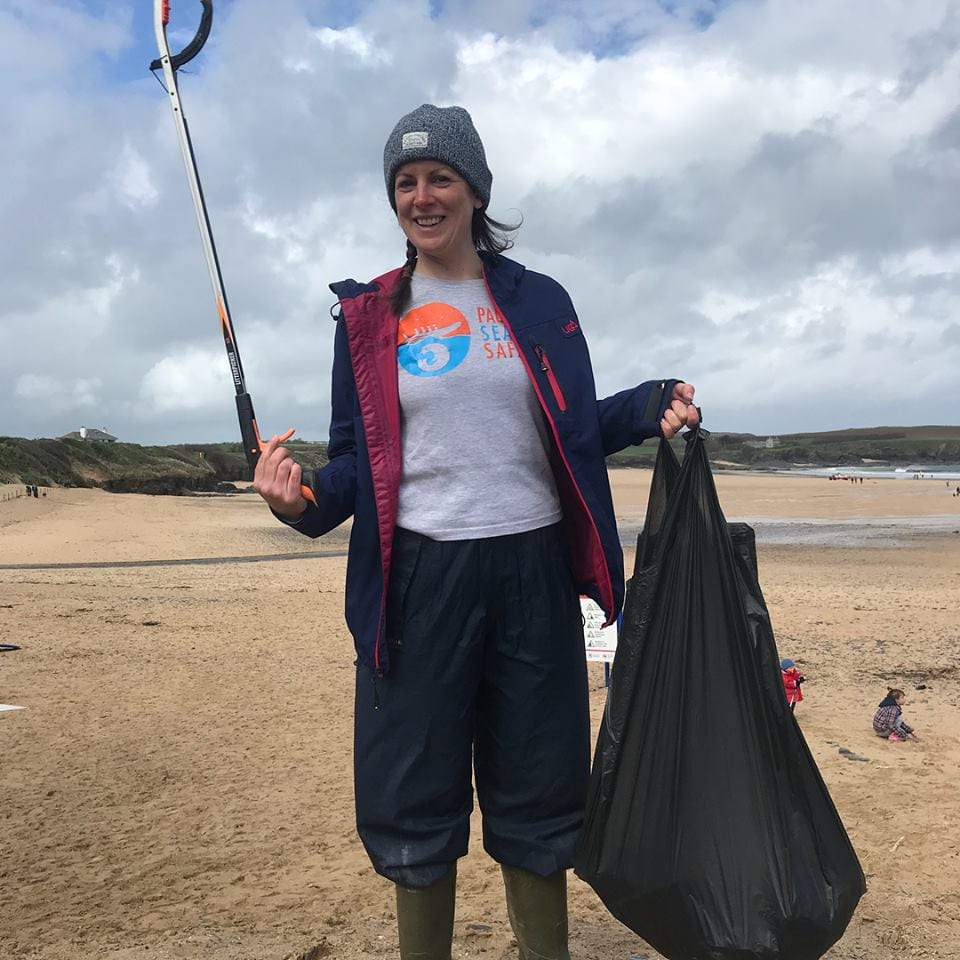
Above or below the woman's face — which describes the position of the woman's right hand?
below

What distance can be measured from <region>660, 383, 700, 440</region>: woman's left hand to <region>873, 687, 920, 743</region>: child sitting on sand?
3.66 metres

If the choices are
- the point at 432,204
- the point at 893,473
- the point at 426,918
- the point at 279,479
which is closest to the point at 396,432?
the point at 279,479

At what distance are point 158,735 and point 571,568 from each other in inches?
153

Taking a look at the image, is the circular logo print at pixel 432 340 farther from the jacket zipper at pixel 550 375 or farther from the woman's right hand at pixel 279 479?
the woman's right hand at pixel 279 479

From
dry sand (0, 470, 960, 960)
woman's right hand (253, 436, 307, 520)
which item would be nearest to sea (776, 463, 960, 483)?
dry sand (0, 470, 960, 960)

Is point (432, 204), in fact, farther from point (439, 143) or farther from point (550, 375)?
point (550, 375)

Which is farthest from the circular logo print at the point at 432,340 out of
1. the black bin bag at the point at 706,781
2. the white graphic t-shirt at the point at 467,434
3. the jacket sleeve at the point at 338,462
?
the black bin bag at the point at 706,781

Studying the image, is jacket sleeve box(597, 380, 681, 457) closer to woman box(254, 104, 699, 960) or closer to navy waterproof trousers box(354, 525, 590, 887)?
woman box(254, 104, 699, 960)

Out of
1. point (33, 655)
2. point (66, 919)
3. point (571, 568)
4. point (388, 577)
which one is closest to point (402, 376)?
point (388, 577)

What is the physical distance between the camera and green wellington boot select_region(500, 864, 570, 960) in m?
2.16

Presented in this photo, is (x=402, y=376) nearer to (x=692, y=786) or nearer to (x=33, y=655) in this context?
(x=692, y=786)

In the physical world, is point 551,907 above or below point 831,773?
above

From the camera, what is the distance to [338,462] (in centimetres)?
217

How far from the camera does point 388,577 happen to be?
2.05m
